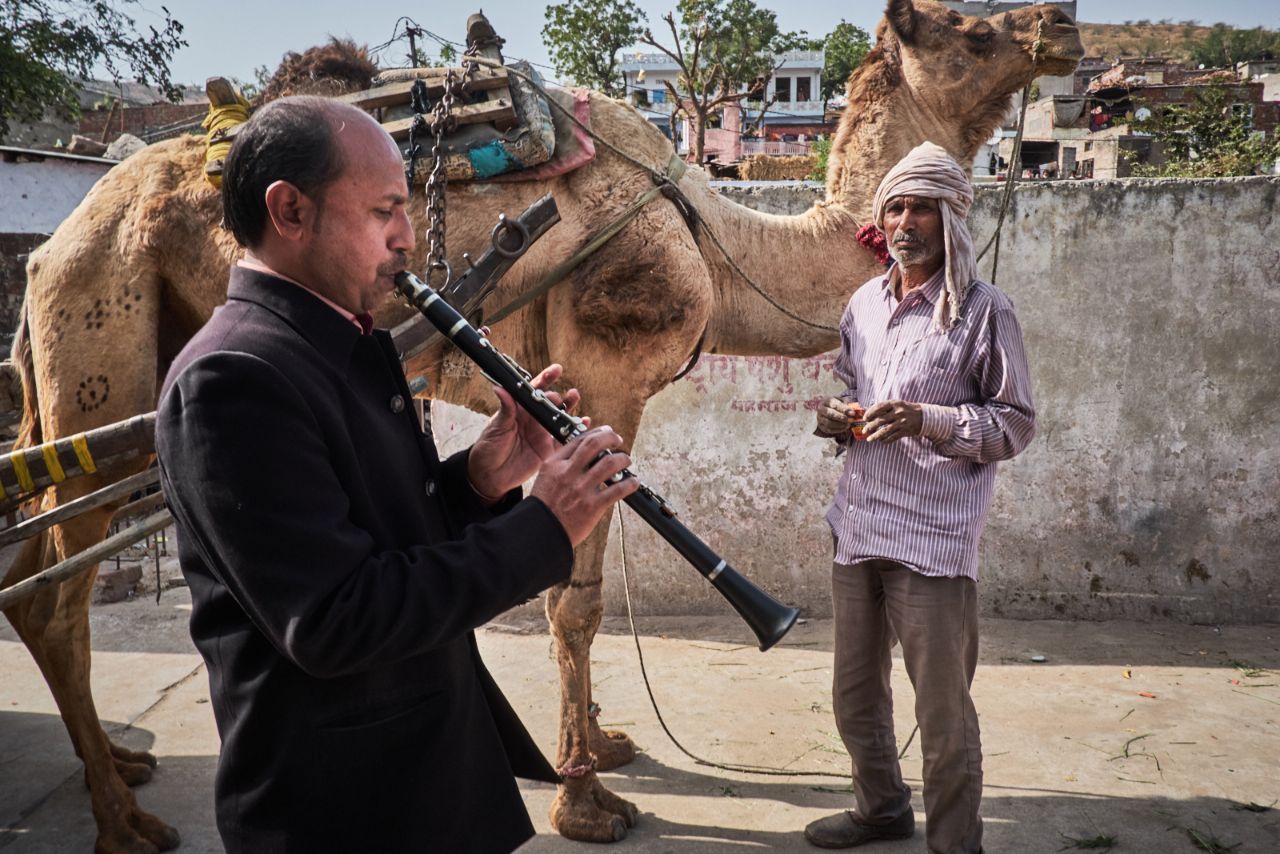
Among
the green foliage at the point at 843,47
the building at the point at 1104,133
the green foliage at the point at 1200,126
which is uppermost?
the green foliage at the point at 843,47

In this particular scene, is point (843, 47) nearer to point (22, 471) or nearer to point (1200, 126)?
point (1200, 126)

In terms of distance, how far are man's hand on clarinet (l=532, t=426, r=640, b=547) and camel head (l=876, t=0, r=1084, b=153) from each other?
3.00m

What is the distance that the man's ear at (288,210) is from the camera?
1.44 metres

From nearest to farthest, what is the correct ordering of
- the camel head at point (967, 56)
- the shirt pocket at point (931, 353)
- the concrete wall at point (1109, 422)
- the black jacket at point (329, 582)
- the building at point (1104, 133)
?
the black jacket at point (329, 582) < the shirt pocket at point (931, 353) < the camel head at point (967, 56) < the concrete wall at point (1109, 422) < the building at point (1104, 133)

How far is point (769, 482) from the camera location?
5641mm

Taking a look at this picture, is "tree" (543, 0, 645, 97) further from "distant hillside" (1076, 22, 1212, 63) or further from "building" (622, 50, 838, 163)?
"distant hillside" (1076, 22, 1212, 63)

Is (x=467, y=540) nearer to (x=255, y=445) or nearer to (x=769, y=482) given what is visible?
(x=255, y=445)

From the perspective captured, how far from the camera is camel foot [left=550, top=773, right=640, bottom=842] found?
3.40 metres

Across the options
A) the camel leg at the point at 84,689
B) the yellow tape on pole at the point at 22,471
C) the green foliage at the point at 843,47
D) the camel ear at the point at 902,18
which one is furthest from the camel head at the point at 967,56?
the green foliage at the point at 843,47

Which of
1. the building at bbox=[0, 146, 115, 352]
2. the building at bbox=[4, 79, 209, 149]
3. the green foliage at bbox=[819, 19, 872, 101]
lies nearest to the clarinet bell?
the building at bbox=[0, 146, 115, 352]

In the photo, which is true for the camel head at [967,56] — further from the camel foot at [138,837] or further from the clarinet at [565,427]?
the camel foot at [138,837]

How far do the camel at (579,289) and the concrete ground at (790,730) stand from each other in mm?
281

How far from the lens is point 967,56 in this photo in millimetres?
3971

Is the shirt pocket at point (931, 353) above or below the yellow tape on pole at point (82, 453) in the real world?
above
